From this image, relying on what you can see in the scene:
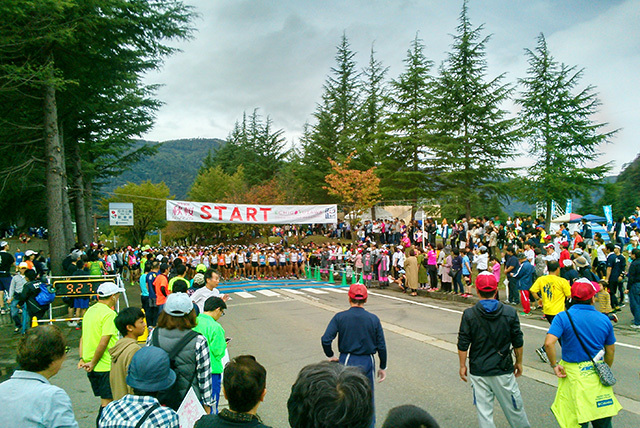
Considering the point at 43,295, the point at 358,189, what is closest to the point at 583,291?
the point at 43,295

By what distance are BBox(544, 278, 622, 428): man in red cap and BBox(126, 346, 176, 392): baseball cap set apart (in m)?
3.63

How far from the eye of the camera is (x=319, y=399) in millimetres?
1971

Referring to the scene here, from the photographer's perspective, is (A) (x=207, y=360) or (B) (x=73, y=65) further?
(B) (x=73, y=65)

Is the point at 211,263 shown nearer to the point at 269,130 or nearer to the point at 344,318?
the point at 344,318

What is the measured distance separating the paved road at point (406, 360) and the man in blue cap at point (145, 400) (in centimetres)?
271

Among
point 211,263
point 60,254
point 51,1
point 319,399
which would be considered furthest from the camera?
point 211,263

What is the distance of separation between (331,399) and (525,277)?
11.8 m

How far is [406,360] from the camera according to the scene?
7582 mm

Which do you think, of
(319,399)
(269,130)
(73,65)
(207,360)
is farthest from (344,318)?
(269,130)

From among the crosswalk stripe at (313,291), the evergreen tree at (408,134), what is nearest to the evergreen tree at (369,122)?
the evergreen tree at (408,134)

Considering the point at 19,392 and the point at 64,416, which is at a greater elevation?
the point at 19,392

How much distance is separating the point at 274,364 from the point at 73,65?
17.0m

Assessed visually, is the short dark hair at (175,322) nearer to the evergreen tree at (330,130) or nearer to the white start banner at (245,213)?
the white start banner at (245,213)

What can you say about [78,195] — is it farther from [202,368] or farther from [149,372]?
[149,372]
